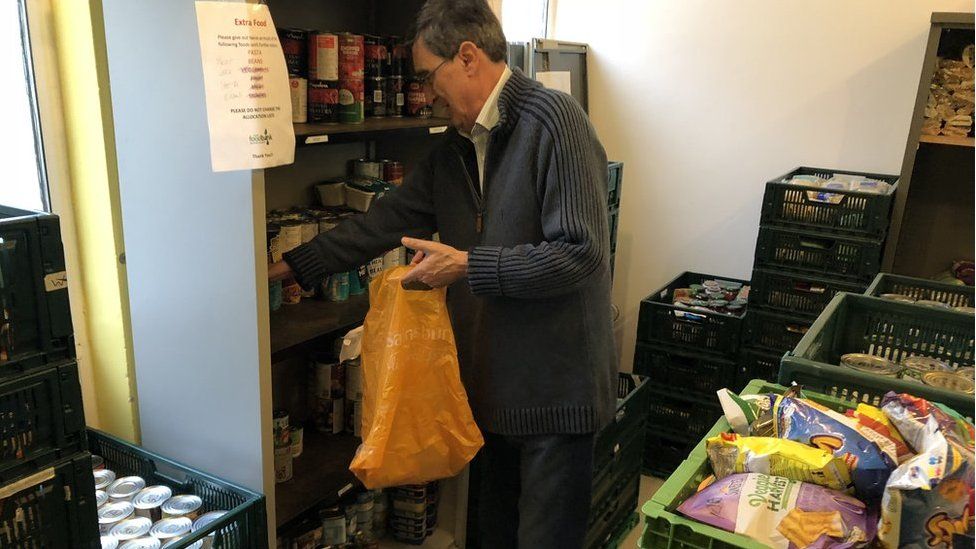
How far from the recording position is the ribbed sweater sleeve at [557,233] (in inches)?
57.9

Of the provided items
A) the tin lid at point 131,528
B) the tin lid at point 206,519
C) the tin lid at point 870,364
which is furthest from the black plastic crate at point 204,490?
the tin lid at point 870,364

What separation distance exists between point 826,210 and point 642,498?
1.35m

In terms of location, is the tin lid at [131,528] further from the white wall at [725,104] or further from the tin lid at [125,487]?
the white wall at [725,104]

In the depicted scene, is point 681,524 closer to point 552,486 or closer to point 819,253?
point 552,486

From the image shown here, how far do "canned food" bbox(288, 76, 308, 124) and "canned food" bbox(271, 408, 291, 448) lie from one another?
2.45ft

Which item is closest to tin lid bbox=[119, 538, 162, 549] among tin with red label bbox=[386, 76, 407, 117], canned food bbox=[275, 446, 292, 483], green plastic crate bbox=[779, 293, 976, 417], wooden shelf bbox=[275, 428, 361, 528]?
wooden shelf bbox=[275, 428, 361, 528]

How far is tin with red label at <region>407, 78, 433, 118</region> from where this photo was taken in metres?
2.08

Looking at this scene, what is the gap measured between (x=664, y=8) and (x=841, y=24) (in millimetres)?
763

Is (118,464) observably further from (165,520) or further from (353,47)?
(353,47)

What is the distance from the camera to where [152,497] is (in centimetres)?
162

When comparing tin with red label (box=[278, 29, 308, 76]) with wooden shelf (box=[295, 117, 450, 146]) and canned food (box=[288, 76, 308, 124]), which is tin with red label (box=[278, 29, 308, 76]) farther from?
wooden shelf (box=[295, 117, 450, 146])

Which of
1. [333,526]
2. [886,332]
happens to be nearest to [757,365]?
[886,332]

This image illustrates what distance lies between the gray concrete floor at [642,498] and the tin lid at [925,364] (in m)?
1.25

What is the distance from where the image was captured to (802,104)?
3.26m
